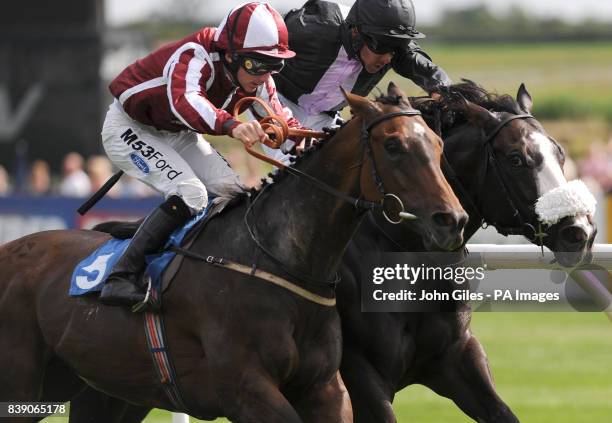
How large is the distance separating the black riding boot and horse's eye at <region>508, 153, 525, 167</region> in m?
1.43

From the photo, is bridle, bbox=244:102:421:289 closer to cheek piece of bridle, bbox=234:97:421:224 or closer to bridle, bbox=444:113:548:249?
cheek piece of bridle, bbox=234:97:421:224

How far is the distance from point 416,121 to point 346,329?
115 cm

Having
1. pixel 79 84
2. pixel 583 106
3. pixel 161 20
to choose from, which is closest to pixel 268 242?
pixel 79 84

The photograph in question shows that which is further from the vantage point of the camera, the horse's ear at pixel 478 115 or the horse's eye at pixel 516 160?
Result: the horse's ear at pixel 478 115

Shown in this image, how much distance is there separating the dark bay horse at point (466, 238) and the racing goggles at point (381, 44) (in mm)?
405

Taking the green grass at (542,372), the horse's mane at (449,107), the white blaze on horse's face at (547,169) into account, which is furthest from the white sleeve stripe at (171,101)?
the green grass at (542,372)

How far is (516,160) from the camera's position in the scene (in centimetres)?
598

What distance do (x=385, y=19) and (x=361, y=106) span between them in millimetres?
979

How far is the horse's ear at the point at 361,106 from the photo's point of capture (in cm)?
547

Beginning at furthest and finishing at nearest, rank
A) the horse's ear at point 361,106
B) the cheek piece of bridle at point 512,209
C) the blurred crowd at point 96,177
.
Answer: the blurred crowd at point 96,177
the cheek piece of bridle at point 512,209
the horse's ear at point 361,106

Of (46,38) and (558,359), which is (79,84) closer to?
(46,38)

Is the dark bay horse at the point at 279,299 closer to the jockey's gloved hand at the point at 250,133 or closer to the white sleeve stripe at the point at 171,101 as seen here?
the jockey's gloved hand at the point at 250,133

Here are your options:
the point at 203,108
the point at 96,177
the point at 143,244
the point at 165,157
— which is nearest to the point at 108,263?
the point at 143,244

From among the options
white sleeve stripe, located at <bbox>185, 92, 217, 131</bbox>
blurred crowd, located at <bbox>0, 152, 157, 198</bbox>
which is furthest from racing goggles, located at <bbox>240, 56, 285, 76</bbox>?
blurred crowd, located at <bbox>0, 152, 157, 198</bbox>
